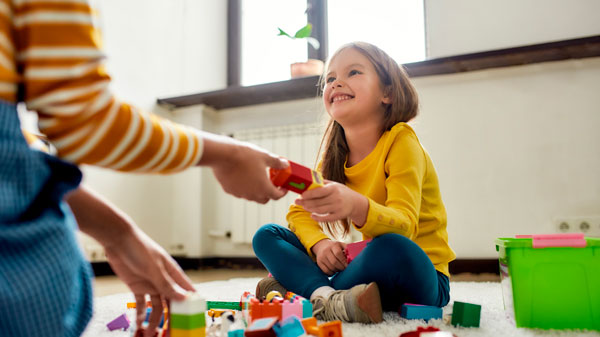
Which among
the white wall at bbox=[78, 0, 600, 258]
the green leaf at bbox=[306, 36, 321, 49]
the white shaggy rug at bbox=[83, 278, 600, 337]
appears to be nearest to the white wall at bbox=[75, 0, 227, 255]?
the white wall at bbox=[78, 0, 600, 258]

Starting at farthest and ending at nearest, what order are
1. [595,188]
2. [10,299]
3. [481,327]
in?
[595,188] → [481,327] → [10,299]

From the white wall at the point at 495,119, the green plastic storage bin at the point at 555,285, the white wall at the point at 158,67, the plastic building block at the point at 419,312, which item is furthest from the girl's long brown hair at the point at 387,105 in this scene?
the white wall at the point at 158,67

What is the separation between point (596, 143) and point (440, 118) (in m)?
0.58

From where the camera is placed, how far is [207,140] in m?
0.51

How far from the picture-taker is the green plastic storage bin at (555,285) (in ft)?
2.56

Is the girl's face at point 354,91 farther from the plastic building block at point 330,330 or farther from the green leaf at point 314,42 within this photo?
the green leaf at point 314,42

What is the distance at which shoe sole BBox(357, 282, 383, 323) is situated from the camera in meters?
0.81

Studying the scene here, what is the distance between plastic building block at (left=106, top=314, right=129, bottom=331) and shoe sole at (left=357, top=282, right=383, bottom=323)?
0.41 meters

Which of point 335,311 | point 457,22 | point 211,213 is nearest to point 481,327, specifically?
point 335,311

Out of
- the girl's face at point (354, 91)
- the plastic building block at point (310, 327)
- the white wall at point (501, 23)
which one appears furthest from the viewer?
the white wall at point (501, 23)

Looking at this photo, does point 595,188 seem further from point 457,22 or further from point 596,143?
point 457,22

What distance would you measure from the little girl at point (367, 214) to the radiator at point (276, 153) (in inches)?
36.9

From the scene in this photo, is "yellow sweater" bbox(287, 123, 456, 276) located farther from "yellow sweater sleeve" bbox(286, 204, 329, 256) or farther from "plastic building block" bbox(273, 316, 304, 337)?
"plastic building block" bbox(273, 316, 304, 337)

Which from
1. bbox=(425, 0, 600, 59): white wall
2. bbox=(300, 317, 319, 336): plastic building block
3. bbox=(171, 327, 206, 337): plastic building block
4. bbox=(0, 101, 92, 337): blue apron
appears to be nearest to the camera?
bbox=(0, 101, 92, 337): blue apron
